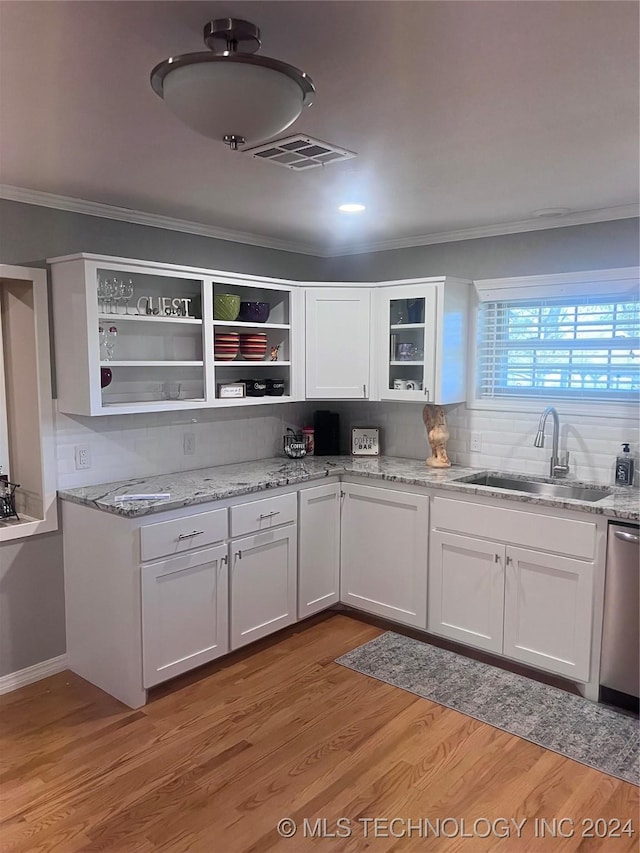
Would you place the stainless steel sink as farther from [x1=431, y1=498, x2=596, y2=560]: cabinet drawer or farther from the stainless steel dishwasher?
the stainless steel dishwasher

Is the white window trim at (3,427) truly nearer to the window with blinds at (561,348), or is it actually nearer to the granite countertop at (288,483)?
the granite countertop at (288,483)

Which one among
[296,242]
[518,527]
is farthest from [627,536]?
[296,242]

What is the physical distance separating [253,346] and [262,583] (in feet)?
4.59

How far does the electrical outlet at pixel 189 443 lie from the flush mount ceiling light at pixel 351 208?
154cm

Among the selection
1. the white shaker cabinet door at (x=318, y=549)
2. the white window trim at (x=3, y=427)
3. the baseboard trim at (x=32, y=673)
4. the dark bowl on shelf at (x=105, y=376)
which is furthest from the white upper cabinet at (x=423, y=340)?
the baseboard trim at (x=32, y=673)

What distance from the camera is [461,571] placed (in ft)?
11.2

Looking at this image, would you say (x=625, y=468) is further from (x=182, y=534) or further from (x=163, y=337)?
(x=163, y=337)

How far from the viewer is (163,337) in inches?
141

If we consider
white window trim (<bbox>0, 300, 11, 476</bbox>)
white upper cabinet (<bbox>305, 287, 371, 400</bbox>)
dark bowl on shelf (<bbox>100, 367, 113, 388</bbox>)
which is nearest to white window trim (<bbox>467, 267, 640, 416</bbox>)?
white upper cabinet (<bbox>305, 287, 371, 400</bbox>)

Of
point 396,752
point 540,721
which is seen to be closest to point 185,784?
point 396,752

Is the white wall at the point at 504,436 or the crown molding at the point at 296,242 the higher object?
the crown molding at the point at 296,242

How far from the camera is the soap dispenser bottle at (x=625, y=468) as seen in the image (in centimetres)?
329

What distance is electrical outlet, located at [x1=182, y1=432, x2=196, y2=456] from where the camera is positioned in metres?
3.73

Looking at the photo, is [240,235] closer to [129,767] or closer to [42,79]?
[42,79]
